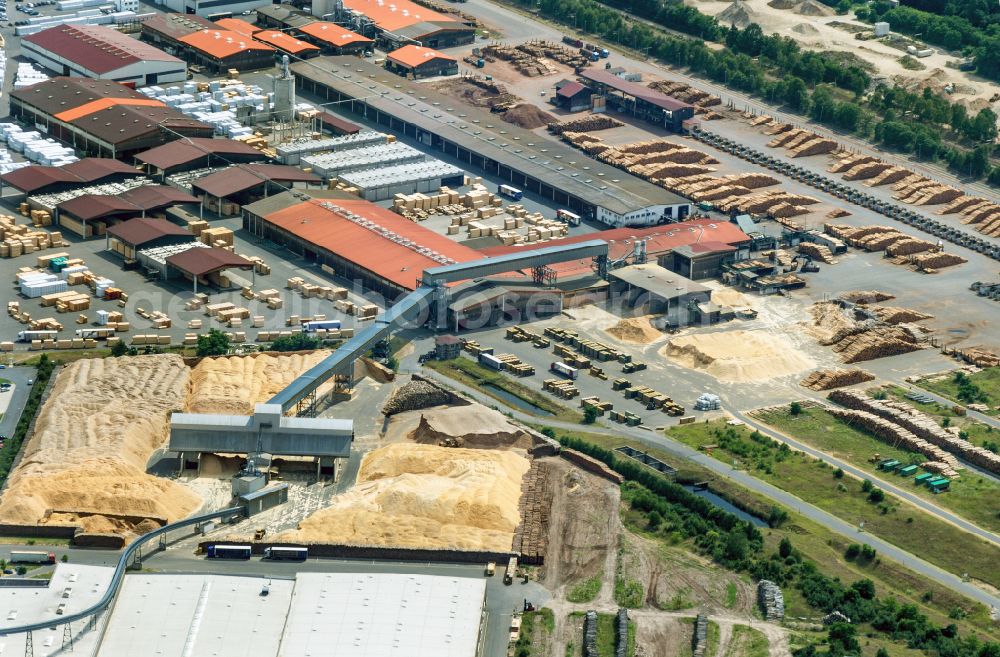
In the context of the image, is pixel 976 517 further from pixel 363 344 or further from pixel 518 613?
pixel 363 344

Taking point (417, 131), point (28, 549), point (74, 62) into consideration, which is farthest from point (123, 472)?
point (74, 62)

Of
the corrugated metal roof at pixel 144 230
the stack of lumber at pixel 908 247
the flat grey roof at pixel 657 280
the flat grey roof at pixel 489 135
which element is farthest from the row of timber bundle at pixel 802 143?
the corrugated metal roof at pixel 144 230

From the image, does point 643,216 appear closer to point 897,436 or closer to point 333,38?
point 897,436

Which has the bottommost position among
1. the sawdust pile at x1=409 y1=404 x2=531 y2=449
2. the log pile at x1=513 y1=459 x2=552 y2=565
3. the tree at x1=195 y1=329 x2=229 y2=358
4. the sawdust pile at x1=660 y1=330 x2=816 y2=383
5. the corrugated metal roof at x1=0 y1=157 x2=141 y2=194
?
the corrugated metal roof at x1=0 y1=157 x2=141 y2=194

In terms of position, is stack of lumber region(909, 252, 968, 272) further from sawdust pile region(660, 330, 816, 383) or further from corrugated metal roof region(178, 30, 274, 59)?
corrugated metal roof region(178, 30, 274, 59)

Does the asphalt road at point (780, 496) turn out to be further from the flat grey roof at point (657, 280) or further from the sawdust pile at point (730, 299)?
the sawdust pile at point (730, 299)

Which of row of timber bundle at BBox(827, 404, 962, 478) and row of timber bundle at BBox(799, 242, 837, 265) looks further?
row of timber bundle at BBox(799, 242, 837, 265)

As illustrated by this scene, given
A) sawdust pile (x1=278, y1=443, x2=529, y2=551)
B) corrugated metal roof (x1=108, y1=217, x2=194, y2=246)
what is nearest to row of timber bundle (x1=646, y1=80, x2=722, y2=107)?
corrugated metal roof (x1=108, y1=217, x2=194, y2=246)

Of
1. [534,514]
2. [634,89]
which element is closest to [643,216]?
[634,89]
